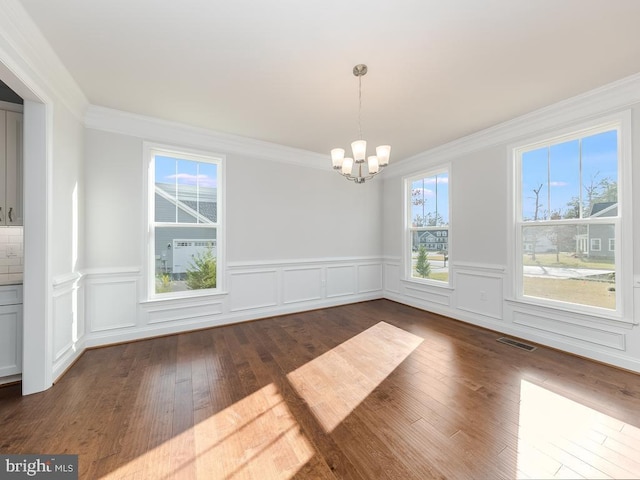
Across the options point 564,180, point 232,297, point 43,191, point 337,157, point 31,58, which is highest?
point 31,58

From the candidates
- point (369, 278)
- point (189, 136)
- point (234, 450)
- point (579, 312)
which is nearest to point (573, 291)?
point (579, 312)

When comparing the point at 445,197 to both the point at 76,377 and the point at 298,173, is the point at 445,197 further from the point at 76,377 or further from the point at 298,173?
the point at 76,377

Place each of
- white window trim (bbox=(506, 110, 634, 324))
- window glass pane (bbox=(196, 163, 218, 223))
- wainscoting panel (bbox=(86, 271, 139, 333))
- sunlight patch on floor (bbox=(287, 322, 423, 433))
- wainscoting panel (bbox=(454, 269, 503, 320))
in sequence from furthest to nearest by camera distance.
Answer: window glass pane (bbox=(196, 163, 218, 223)) → wainscoting panel (bbox=(454, 269, 503, 320)) → wainscoting panel (bbox=(86, 271, 139, 333)) → white window trim (bbox=(506, 110, 634, 324)) → sunlight patch on floor (bbox=(287, 322, 423, 433))

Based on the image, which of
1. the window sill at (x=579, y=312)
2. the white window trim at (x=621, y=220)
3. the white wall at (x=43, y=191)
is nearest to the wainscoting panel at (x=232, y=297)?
the white wall at (x=43, y=191)

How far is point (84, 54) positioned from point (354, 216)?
4134 millimetres

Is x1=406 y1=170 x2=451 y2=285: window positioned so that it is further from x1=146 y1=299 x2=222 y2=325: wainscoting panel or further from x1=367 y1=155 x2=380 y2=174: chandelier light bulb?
x1=146 y1=299 x2=222 y2=325: wainscoting panel

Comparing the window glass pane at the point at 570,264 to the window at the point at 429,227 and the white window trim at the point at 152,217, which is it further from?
the white window trim at the point at 152,217

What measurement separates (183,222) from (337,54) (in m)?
2.84

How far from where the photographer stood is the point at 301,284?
Result: 4.54 meters

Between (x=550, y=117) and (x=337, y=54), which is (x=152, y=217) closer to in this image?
(x=337, y=54)

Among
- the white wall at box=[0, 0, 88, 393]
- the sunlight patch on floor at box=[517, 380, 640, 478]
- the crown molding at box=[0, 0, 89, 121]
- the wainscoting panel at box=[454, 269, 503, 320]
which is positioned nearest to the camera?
Result: the sunlight patch on floor at box=[517, 380, 640, 478]

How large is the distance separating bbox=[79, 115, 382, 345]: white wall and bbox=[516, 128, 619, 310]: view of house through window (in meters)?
2.62

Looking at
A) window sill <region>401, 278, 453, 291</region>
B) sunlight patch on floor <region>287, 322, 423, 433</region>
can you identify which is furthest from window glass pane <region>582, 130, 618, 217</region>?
sunlight patch on floor <region>287, 322, 423, 433</region>

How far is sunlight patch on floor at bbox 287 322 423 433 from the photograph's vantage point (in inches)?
78.5
